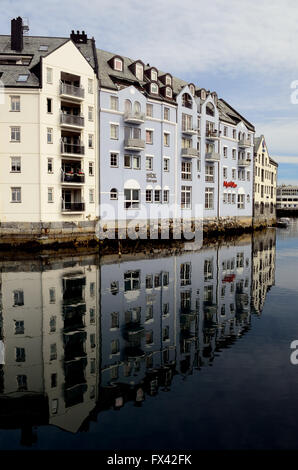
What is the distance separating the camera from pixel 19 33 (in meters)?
45.3

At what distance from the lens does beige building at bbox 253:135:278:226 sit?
82.3m

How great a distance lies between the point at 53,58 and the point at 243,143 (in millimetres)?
42681

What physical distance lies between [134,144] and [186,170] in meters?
13.4

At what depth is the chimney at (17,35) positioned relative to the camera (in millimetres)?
45219

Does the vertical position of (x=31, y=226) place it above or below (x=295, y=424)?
above

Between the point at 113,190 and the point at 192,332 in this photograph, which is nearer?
the point at 192,332

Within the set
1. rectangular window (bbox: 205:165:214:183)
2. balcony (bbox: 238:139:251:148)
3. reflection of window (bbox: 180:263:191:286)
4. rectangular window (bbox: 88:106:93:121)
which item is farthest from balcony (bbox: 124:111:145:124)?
balcony (bbox: 238:139:251:148)

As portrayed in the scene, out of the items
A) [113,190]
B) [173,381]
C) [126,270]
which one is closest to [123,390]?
[173,381]

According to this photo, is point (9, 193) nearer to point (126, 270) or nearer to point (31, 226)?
point (31, 226)

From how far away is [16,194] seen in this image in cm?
4103

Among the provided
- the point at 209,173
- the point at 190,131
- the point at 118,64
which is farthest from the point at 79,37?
the point at 209,173
